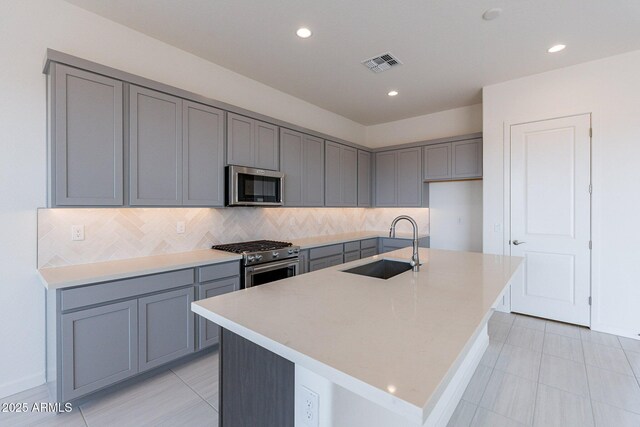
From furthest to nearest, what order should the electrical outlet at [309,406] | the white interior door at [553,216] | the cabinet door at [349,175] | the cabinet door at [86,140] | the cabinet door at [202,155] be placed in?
the cabinet door at [349,175] → the white interior door at [553,216] → the cabinet door at [202,155] → the cabinet door at [86,140] → the electrical outlet at [309,406]

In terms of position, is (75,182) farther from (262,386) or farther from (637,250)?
(637,250)

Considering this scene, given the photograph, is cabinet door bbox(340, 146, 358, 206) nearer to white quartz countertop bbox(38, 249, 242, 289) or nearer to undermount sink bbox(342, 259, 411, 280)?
undermount sink bbox(342, 259, 411, 280)

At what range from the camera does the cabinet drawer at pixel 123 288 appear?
1870mm

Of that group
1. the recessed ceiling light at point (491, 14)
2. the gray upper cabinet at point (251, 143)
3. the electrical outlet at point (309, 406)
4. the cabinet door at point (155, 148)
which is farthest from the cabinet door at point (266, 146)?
the electrical outlet at point (309, 406)

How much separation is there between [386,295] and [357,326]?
0.43 meters

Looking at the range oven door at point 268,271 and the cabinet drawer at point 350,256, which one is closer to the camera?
the range oven door at point 268,271

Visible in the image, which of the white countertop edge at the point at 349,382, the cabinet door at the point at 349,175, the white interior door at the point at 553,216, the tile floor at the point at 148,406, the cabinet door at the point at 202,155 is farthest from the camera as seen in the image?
the cabinet door at the point at 349,175

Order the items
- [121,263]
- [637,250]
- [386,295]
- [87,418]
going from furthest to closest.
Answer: [637,250]
[121,263]
[87,418]
[386,295]

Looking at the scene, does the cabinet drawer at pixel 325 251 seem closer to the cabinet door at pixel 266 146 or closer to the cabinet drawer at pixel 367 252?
the cabinet drawer at pixel 367 252

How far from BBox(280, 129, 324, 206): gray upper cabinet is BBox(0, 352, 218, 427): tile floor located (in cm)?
205

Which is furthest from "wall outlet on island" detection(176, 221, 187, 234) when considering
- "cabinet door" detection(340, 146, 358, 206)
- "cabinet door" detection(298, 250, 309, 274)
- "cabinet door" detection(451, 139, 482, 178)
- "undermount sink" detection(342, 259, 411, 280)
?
"cabinet door" detection(451, 139, 482, 178)

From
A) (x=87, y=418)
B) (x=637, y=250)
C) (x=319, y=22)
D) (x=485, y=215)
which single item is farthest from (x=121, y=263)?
(x=637, y=250)

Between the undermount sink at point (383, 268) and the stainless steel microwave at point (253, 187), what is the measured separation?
147 cm

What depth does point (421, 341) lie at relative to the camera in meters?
0.98
